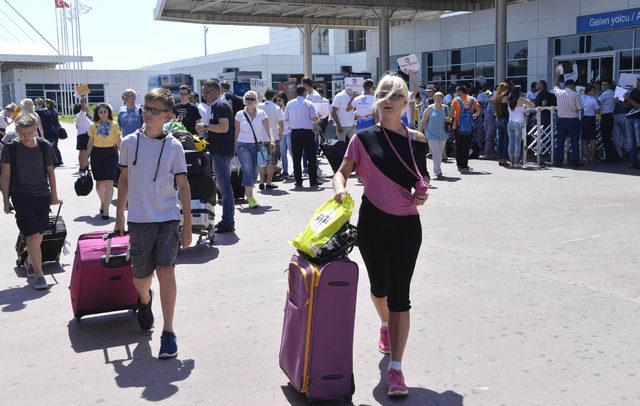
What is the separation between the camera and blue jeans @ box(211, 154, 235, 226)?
366 inches

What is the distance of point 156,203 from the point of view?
4812 mm

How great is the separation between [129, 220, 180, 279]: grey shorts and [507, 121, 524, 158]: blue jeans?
12212mm

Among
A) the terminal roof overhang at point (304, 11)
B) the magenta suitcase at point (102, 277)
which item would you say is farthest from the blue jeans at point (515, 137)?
the terminal roof overhang at point (304, 11)

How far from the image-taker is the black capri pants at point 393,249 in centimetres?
417

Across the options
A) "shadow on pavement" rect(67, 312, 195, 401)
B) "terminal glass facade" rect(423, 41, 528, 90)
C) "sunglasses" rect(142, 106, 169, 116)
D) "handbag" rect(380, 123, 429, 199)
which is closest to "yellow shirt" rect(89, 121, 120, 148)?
"shadow on pavement" rect(67, 312, 195, 401)

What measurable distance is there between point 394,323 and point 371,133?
117 centimetres

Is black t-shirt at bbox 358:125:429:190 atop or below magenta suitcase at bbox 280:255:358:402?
atop

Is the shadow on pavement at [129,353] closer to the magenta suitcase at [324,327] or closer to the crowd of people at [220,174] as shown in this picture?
the crowd of people at [220,174]

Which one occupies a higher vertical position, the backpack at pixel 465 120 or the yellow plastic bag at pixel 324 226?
the backpack at pixel 465 120

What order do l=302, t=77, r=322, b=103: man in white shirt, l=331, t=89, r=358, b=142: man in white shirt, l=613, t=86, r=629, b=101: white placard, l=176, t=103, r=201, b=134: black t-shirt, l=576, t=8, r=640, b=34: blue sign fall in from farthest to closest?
l=576, t=8, r=640, b=34: blue sign
l=613, t=86, r=629, b=101: white placard
l=302, t=77, r=322, b=103: man in white shirt
l=331, t=89, r=358, b=142: man in white shirt
l=176, t=103, r=201, b=134: black t-shirt

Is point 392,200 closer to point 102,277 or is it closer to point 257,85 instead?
point 102,277

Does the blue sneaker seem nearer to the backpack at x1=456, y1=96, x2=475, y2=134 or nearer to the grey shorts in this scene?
the grey shorts

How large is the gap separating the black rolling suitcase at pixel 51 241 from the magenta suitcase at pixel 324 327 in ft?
14.3

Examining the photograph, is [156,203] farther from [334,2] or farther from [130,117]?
[334,2]
